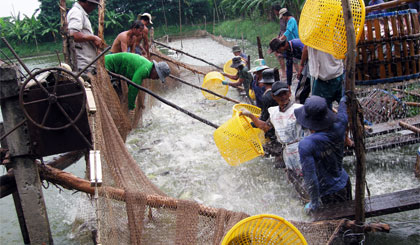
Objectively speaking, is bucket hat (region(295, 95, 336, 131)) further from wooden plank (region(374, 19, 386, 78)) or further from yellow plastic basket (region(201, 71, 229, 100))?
yellow plastic basket (region(201, 71, 229, 100))

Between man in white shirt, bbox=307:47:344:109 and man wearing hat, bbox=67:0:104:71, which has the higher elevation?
man wearing hat, bbox=67:0:104:71

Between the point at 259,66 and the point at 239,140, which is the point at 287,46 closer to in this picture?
the point at 259,66

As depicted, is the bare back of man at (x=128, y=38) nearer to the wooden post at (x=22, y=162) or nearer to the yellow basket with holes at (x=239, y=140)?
the yellow basket with holes at (x=239, y=140)

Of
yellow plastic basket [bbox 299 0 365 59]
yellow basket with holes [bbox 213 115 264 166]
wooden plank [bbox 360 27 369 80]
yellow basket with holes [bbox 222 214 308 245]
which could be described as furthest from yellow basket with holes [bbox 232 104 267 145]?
yellow basket with holes [bbox 222 214 308 245]

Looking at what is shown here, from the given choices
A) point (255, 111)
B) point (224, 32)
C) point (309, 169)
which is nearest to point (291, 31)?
point (255, 111)

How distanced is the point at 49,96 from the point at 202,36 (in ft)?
75.9

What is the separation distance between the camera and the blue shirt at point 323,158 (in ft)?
11.0

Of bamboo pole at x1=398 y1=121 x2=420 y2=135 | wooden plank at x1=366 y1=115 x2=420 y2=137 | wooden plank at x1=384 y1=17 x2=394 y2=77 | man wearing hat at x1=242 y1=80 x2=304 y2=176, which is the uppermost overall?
wooden plank at x1=384 y1=17 x2=394 y2=77

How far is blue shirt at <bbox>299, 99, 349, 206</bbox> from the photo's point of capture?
11.0 feet

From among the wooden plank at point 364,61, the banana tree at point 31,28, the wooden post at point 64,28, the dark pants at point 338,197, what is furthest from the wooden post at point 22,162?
the banana tree at point 31,28

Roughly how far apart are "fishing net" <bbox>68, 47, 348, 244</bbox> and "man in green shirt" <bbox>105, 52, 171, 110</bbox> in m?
2.73

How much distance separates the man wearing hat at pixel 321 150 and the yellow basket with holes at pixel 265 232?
3.08ft

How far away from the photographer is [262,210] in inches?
183

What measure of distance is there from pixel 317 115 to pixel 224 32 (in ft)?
86.9
